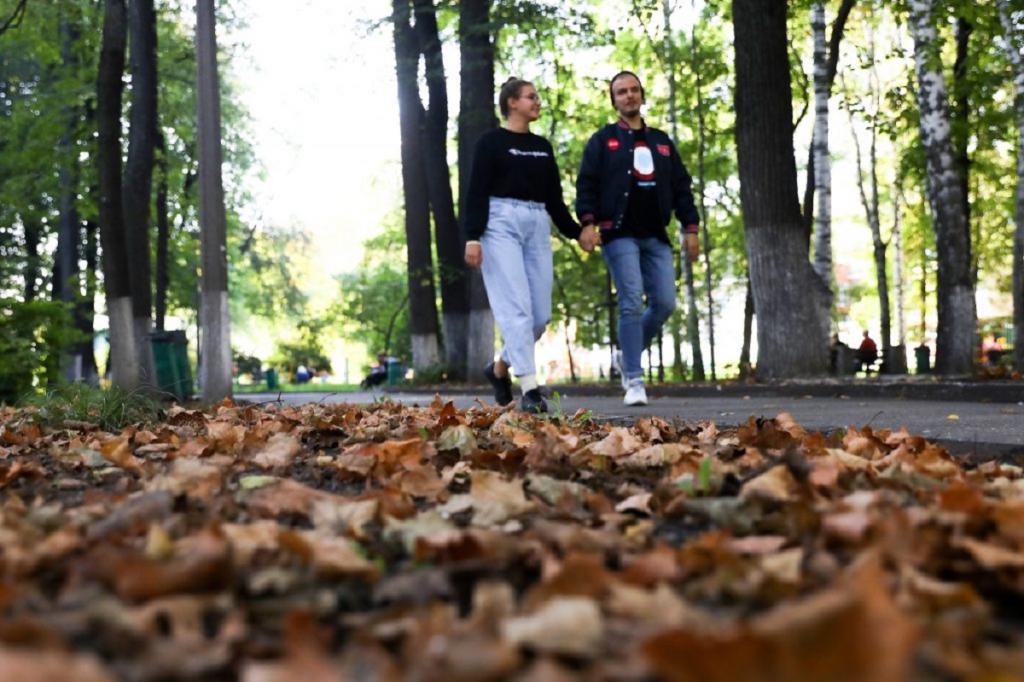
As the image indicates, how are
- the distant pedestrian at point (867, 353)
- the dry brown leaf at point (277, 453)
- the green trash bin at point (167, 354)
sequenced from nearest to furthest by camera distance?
the dry brown leaf at point (277, 453)
the green trash bin at point (167, 354)
the distant pedestrian at point (867, 353)

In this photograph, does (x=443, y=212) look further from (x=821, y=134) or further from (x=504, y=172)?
(x=504, y=172)

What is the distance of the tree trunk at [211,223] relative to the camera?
39.0 ft

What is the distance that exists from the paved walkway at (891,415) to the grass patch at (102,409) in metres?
1.82

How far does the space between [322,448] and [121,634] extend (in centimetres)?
330

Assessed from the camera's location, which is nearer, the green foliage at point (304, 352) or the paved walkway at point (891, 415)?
the paved walkway at point (891, 415)

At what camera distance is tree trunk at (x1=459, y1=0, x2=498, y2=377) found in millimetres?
18422

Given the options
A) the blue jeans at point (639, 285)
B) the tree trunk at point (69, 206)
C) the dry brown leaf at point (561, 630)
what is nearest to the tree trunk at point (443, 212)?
the tree trunk at point (69, 206)

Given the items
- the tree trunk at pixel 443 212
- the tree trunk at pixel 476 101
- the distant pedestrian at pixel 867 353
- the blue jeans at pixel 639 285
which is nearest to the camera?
the blue jeans at pixel 639 285

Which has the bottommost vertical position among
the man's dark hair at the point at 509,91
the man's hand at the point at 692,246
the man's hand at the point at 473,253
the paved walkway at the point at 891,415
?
the paved walkway at the point at 891,415

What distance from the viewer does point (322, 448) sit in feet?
16.1

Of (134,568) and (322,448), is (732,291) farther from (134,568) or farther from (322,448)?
(134,568)

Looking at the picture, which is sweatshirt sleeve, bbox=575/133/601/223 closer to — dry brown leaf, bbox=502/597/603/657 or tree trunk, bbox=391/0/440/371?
dry brown leaf, bbox=502/597/603/657

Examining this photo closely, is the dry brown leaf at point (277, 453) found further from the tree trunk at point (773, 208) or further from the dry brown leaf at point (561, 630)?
the tree trunk at point (773, 208)

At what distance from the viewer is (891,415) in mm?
6941
